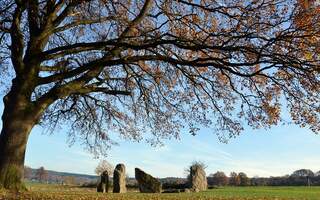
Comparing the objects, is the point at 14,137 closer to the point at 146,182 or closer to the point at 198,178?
the point at 146,182

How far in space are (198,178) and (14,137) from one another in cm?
2210

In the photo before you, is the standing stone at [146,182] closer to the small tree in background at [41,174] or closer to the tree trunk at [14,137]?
the tree trunk at [14,137]

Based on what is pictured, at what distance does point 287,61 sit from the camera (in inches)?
512

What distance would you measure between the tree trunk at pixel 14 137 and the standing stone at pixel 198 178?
20.6 meters

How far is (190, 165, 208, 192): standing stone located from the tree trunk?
2058 cm

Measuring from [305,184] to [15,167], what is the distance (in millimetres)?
41384

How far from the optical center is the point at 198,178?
35281mm

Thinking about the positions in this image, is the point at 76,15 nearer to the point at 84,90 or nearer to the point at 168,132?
the point at 84,90

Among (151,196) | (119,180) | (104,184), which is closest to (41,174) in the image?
(104,184)

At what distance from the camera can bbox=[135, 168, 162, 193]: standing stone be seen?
1186 inches

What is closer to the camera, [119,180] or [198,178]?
[119,180]

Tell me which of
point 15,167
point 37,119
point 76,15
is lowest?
point 15,167

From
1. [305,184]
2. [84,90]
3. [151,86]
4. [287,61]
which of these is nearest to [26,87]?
[84,90]

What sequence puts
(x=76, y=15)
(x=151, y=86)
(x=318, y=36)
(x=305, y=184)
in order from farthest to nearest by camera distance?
(x=305, y=184), (x=151, y=86), (x=76, y=15), (x=318, y=36)
